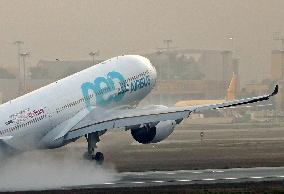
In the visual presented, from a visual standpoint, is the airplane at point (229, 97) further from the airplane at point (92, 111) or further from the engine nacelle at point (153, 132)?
the engine nacelle at point (153, 132)

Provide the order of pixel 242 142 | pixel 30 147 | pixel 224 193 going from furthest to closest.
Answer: pixel 242 142 < pixel 30 147 < pixel 224 193

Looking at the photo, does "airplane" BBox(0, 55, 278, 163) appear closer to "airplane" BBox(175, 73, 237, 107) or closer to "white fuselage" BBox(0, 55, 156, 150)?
"white fuselage" BBox(0, 55, 156, 150)

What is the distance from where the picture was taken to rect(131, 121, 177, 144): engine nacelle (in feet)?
165

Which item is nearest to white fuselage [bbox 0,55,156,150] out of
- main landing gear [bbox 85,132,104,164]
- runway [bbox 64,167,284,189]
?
main landing gear [bbox 85,132,104,164]

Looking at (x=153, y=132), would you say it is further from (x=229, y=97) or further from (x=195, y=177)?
(x=229, y=97)

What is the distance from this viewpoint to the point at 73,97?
49406 mm

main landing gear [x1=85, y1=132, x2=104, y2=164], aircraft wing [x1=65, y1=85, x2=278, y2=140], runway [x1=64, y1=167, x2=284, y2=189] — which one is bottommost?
runway [x1=64, y1=167, x2=284, y2=189]

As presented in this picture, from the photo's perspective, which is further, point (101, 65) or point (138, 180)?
point (101, 65)

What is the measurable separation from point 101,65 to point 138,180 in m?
12.3

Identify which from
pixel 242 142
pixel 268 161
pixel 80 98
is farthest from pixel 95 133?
pixel 242 142

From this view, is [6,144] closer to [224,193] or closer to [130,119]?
[130,119]

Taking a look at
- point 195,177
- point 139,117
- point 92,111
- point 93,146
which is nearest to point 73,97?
point 92,111

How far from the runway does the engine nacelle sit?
9.28 feet

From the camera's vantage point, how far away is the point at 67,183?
4297cm
